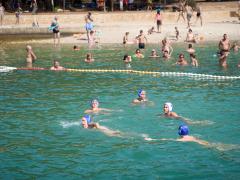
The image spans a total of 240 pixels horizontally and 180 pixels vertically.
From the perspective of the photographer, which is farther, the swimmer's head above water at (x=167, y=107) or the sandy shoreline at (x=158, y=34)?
the sandy shoreline at (x=158, y=34)

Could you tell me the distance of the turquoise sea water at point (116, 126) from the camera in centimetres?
1295

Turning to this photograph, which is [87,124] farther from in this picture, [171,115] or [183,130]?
[183,130]

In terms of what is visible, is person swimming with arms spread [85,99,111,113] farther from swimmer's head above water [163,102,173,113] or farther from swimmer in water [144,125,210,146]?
swimmer in water [144,125,210,146]

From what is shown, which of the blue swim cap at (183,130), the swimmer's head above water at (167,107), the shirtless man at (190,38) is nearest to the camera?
the blue swim cap at (183,130)

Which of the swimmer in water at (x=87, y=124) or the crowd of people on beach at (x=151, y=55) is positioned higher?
the crowd of people on beach at (x=151, y=55)

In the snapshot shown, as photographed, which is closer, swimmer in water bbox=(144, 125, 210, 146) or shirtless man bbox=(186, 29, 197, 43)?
swimmer in water bbox=(144, 125, 210, 146)

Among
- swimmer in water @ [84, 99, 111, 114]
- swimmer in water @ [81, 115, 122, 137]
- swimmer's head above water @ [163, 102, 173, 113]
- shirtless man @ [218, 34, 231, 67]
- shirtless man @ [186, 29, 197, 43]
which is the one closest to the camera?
swimmer in water @ [81, 115, 122, 137]

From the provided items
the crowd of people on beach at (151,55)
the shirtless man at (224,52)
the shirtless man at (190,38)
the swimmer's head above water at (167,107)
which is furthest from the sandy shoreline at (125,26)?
the swimmer's head above water at (167,107)

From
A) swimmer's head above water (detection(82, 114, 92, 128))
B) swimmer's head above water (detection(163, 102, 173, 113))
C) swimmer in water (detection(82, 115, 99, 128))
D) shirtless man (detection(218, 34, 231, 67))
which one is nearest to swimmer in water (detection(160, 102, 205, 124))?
swimmer's head above water (detection(163, 102, 173, 113))

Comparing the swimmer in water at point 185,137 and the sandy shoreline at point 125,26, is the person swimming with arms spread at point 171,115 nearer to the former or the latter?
the swimmer in water at point 185,137

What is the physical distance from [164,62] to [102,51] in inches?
254

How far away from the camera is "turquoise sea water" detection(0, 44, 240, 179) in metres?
12.9

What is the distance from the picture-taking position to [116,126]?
16.6 meters

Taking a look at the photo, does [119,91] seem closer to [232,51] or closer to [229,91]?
[229,91]
